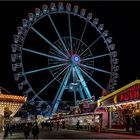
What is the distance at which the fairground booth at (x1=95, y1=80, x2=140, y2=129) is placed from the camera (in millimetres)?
29250

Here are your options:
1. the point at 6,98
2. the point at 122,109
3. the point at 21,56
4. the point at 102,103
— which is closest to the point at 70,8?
the point at 21,56

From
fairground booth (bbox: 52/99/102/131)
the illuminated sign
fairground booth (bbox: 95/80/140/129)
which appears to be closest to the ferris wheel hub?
fairground booth (bbox: 52/99/102/131)

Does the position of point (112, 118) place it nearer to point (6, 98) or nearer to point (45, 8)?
point (6, 98)

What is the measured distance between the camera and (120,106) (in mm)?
34938

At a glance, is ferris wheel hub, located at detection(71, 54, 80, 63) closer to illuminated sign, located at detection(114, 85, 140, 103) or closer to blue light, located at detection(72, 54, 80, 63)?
blue light, located at detection(72, 54, 80, 63)

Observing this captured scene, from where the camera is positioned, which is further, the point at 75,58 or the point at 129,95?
the point at 75,58

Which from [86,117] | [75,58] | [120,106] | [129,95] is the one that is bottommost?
[86,117]

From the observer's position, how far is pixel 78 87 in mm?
50844

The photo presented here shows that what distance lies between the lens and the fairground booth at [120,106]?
2925cm

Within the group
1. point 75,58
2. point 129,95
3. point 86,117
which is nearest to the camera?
point 129,95

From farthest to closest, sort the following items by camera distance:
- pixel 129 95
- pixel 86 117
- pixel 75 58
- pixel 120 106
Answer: pixel 86 117, pixel 75 58, pixel 120 106, pixel 129 95

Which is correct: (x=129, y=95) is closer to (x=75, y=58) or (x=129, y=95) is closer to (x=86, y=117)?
(x=75, y=58)

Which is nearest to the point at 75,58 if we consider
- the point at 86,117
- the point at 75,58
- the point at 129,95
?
the point at 75,58

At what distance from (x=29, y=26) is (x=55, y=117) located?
24137 millimetres
